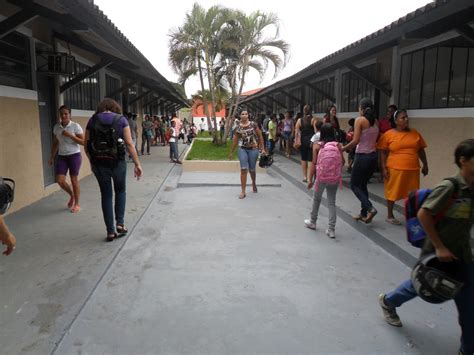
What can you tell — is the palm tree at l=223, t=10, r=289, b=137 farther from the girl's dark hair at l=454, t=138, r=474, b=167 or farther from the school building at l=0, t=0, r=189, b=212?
the girl's dark hair at l=454, t=138, r=474, b=167

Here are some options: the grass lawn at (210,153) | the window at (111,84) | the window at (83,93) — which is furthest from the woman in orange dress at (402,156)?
the window at (111,84)

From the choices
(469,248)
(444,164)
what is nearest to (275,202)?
(444,164)

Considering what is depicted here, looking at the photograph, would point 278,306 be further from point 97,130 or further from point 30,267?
point 97,130

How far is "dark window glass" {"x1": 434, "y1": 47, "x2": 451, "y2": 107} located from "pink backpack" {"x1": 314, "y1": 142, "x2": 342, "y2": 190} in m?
2.74

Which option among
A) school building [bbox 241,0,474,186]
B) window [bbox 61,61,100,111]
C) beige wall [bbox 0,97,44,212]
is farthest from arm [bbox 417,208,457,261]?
window [bbox 61,61,100,111]

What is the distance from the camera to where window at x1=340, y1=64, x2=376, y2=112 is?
397 inches

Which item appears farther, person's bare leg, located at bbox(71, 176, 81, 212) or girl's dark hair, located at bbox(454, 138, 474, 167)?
person's bare leg, located at bbox(71, 176, 81, 212)

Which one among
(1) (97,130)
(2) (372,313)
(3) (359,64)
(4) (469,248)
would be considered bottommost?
(2) (372,313)

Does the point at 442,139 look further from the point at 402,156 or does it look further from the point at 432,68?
the point at 402,156

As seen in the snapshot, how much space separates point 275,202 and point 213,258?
306 centimetres

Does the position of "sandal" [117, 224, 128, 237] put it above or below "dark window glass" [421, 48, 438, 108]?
below

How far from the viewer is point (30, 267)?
12.9 feet

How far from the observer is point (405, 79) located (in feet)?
26.6

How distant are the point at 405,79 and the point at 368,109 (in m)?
3.33
